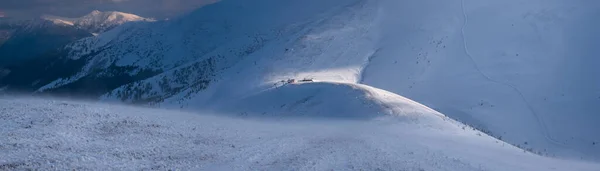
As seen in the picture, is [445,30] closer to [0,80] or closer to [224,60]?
[224,60]

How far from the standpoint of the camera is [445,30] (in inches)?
2160

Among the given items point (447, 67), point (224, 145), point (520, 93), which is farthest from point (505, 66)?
point (224, 145)

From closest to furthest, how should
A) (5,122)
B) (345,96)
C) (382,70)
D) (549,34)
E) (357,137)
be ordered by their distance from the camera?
(5,122), (357,137), (345,96), (382,70), (549,34)

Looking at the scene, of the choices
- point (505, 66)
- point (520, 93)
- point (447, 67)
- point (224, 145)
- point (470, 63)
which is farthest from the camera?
point (470, 63)

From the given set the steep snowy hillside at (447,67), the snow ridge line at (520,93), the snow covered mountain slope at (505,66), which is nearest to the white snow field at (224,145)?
the steep snowy hillside at (447,67)

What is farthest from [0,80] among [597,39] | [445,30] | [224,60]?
[597,39]

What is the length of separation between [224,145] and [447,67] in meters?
29.7

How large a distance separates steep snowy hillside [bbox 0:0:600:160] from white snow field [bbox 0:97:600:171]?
6499 millimetres

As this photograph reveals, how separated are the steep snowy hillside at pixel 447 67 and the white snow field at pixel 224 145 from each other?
650 cm

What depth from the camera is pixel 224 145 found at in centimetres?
1966

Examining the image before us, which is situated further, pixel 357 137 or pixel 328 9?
pixel 328 9

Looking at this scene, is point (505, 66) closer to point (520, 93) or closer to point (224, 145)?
point (520, 93)

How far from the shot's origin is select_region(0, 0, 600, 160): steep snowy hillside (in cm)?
3422

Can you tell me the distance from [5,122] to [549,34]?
4481 cm
